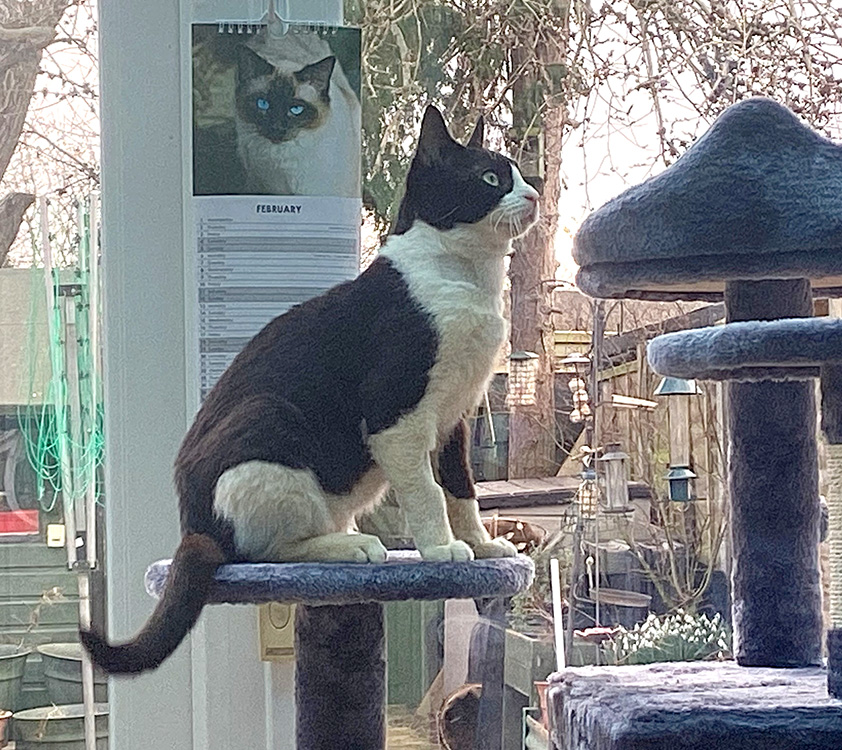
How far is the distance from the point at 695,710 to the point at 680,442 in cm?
47

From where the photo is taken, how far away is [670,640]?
136 cm

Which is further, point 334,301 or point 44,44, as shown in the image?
point 44,44

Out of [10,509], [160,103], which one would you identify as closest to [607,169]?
[160,103]

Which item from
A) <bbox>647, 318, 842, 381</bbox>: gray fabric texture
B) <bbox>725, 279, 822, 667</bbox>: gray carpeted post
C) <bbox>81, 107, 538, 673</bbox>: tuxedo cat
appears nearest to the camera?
<bbox>647, 318, 842, 381</bbox>: gray fabric texture

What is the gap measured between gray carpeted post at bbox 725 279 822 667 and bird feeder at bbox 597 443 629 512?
0.74ft

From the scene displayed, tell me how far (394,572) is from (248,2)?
65 centimetres

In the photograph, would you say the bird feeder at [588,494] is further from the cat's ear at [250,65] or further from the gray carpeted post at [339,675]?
the cat's ear at [250,65]

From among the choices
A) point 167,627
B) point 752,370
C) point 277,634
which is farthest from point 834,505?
point 277,634

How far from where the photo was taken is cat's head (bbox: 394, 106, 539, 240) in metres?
1.02

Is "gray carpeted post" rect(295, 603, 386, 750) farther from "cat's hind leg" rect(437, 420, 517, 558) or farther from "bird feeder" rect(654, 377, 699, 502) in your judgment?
"bird feeder" rect(654, 377, 699, 502)

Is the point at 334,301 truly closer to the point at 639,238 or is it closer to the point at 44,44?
the point at 639,238

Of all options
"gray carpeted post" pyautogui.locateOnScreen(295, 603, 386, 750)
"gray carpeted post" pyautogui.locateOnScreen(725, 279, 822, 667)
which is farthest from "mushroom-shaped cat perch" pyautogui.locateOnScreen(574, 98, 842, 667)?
"gray carpeted post" pyautogui.locateOnScreen(295, 603, 386, 750)

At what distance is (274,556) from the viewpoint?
3.28 feet

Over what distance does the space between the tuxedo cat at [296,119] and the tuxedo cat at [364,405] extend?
8.6 inches
